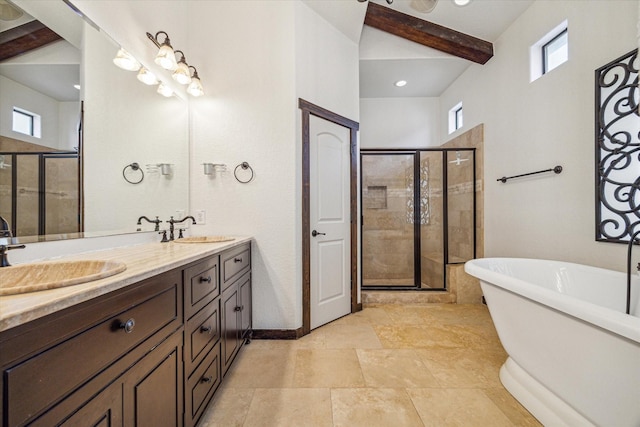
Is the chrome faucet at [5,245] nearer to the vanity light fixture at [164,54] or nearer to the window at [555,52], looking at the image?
the vanity light fixture at [164,54]

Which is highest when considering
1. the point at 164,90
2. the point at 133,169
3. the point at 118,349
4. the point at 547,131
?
the point at 164,90

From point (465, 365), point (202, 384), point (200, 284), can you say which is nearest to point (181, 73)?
point (200, 284)

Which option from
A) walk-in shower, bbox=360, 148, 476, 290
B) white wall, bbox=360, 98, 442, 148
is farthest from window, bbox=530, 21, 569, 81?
white wall, bbox=360, 98, 442, 148

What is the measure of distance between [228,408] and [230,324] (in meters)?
0.45

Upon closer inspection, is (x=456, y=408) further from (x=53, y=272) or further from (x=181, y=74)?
(x=181, y=74)

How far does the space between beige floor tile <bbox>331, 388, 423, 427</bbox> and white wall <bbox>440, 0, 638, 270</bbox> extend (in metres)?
1.69

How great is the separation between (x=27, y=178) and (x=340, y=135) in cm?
217

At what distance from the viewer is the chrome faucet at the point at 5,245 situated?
904 millimetres

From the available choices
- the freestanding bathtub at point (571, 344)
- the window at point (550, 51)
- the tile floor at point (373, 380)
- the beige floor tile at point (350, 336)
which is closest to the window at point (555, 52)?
the window at point (550, 51)

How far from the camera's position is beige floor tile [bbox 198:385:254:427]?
1.35 metres

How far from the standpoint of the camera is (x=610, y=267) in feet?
5.82

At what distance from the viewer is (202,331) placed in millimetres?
1308

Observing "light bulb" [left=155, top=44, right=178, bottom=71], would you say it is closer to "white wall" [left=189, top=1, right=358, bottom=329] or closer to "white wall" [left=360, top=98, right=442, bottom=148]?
"white wall" [left=189, top=1, right=358, bottom=329]

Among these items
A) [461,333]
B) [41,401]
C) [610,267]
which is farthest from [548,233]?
[41,401]
